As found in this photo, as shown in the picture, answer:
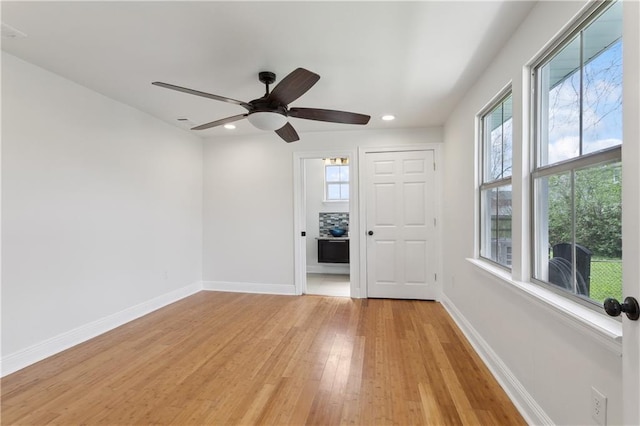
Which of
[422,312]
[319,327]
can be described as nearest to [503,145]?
[422,312]

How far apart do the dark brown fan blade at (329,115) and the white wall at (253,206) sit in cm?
169

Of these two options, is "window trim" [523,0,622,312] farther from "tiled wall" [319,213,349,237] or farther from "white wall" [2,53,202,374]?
"tiled wall" [319,213,349,237]

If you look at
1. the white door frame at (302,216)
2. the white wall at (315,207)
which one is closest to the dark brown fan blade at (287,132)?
the white door frame at (302,216)

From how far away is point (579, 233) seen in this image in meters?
1.37

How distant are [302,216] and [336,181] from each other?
5.98ft

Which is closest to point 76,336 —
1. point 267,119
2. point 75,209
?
point 75,209

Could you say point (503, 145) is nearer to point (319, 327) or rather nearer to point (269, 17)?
point (269, 17)

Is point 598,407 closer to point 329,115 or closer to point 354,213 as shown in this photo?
point 329,115

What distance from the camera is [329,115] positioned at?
235 cm

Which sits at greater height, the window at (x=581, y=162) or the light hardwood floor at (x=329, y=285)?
the window at (x=581, y=162)

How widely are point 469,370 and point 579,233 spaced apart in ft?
4.38

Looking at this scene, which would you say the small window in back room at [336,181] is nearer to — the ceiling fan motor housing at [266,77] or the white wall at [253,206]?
the white wall at [253,206]

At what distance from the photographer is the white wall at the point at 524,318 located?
1.21m

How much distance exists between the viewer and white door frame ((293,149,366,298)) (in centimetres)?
406
